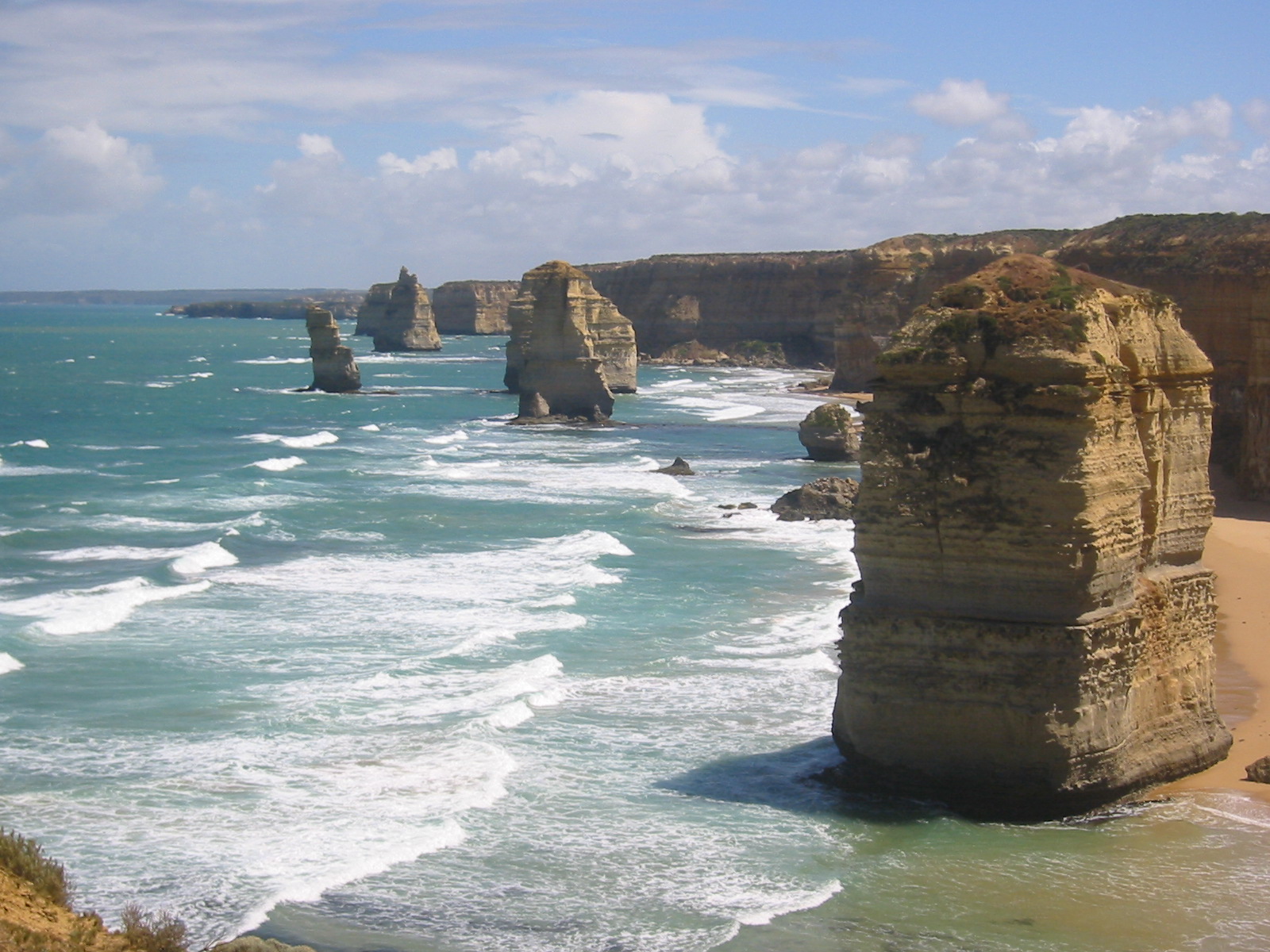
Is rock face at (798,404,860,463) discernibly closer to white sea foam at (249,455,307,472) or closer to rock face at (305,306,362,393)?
white sea foam at (249,455,307,472)

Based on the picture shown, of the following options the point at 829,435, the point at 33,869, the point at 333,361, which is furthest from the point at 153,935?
the point at 333,361

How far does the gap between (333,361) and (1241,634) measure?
6074 centimetres

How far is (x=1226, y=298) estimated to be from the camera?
33.6 m

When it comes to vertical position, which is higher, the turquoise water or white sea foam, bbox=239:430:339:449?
white sea foam, bbox=239:430:339:449

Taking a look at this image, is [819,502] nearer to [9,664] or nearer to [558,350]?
[9,664]

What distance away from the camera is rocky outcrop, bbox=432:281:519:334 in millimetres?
167250

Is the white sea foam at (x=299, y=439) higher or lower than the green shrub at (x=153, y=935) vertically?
higher

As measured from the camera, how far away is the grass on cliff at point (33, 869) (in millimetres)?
9754

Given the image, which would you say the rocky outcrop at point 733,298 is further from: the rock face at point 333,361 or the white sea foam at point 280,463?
the white sea foam at point 280,463

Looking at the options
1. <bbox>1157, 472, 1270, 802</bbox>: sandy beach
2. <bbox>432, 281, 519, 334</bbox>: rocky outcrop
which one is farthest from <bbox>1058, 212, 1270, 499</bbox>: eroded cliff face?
<bbox>432, 281, 519, 334</bbox>: rocky outcrop

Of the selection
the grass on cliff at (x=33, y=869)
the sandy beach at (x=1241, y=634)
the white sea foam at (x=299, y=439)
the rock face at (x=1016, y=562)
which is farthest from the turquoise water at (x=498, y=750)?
the white sea foam at (x=299, y=439)

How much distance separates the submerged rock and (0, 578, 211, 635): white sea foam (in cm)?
1960

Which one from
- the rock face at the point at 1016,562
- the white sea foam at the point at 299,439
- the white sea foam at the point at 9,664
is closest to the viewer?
the rock face at the point at 1016,562

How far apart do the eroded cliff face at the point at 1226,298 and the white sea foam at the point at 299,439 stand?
29.6 metres
